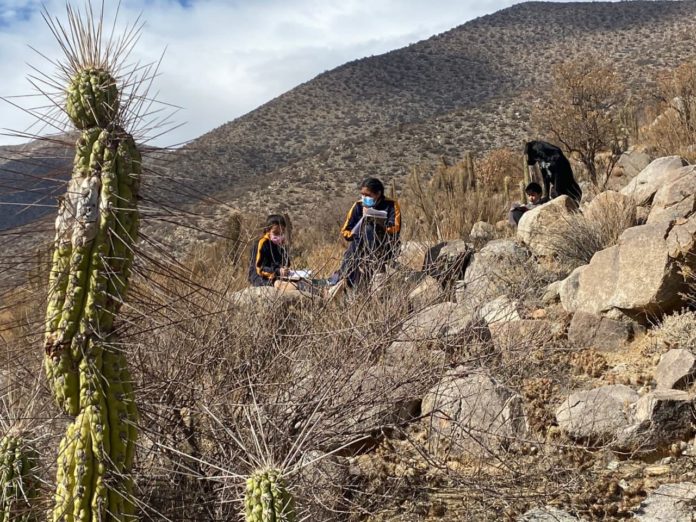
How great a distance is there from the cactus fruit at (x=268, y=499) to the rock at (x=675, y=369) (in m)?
2.90

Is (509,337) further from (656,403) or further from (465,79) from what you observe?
(465,79)

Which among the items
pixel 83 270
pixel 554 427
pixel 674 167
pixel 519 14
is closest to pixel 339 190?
pixel 674 167

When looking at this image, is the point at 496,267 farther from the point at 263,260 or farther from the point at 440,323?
the point at 440,323

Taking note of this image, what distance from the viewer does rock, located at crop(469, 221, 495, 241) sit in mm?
8648

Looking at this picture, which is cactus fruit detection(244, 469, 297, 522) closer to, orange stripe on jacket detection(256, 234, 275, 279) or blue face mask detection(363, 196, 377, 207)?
orange stripe on jacket detection(256, 234, 275, 279)

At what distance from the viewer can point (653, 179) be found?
7594 millimetres

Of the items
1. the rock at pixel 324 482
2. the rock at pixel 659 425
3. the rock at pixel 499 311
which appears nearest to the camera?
the rock at pixel 324 482

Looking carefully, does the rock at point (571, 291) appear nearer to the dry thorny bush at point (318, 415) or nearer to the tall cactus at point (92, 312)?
the dry thorny bush at point (318, 415)

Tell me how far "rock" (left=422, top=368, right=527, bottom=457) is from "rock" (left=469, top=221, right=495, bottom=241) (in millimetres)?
4433

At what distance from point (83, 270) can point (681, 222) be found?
4.36 metres

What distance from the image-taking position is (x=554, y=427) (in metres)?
4.32

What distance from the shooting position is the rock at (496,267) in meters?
6.54

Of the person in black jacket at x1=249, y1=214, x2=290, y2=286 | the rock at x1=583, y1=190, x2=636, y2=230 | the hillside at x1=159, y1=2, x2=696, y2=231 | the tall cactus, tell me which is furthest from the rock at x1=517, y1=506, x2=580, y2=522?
the hillside at x1=159, y1=2, x2=696, y2=231

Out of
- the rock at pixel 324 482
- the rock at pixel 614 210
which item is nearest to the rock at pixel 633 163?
the rock at pixel 614 210
